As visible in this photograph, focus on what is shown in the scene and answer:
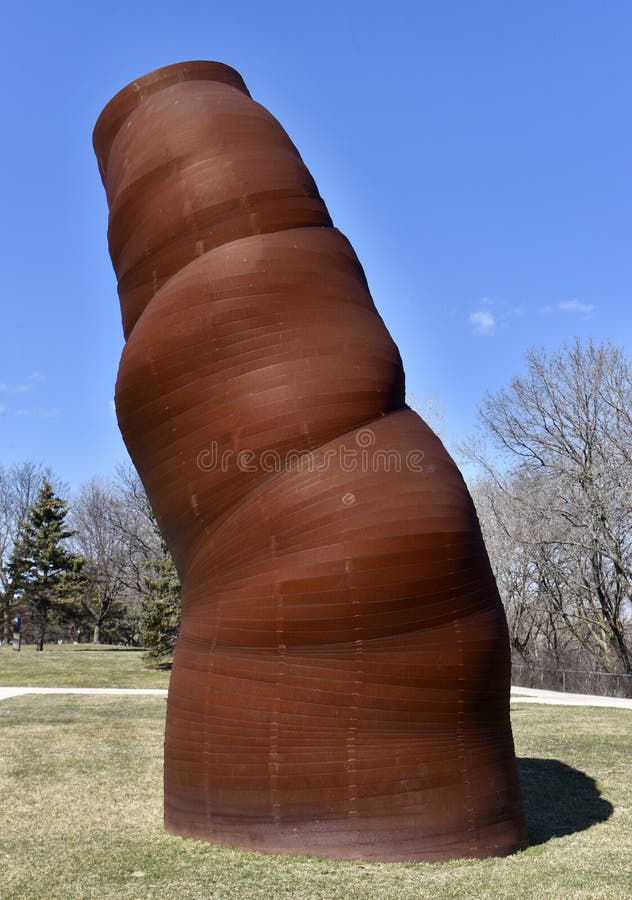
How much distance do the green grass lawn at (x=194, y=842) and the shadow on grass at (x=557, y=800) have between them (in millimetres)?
20

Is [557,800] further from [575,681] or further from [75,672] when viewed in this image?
[75,672]

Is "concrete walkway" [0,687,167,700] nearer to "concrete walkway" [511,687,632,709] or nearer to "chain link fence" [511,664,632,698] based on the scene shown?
"concrete walkway" [511,687,632,709]

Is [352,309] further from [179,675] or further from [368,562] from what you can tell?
[179,675]

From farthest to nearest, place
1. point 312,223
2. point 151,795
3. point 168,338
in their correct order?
point 151,795 < point 312,223 < point 168,338

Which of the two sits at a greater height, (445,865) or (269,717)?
(269,717)

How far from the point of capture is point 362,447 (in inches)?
284

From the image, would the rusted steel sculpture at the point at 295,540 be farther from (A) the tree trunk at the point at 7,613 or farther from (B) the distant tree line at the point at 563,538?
(A) the tree trunk at the point at 7,613

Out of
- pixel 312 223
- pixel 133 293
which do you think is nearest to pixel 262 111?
pixel 312 223

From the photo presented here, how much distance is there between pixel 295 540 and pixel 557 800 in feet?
17.1

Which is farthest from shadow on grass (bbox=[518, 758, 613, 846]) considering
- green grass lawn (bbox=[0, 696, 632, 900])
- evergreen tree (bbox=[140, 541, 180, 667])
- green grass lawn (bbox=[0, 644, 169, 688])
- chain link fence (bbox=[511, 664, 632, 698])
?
evergreen tree (bbox=[140, 541, 180, 667])

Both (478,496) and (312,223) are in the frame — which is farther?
(478,496)

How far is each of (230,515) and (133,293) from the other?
8.67 ft

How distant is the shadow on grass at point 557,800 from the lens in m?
8.41

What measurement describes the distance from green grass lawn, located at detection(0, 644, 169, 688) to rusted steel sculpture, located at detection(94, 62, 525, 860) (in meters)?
17.1
